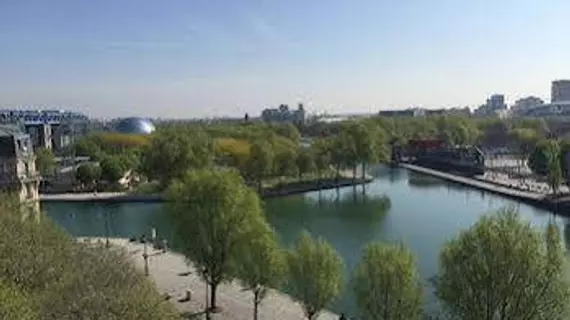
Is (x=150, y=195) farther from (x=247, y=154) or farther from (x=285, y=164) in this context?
(x=285, y=164)

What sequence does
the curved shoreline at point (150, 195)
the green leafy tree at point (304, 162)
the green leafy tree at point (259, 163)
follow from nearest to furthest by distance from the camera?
the curved shoreline at point (150, 195) → the green leafy tree at point (259, 163) → the green leafy tree at point (304, 162)

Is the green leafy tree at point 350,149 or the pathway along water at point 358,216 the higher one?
the green leafy tree at point 350,149

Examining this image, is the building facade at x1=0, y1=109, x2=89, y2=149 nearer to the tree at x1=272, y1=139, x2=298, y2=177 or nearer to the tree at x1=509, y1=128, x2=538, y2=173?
the tree at x1=272, y1=139, x2=298, y2=177

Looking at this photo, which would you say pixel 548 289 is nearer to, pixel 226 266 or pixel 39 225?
pixel 226 266

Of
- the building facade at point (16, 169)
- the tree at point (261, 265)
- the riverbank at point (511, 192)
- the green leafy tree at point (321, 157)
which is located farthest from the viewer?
the green leafy tree at point (321, 157)

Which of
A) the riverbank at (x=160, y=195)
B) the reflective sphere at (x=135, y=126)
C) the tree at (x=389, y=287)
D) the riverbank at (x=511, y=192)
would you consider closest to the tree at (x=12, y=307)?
the tree at (x=389, y=287)

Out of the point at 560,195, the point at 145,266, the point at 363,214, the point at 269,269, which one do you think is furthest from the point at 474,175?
the point at 269,269

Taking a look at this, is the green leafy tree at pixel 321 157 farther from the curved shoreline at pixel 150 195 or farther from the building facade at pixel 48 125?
the building facade at pixel 48 125

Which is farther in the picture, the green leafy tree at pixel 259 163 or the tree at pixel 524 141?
the tree at pixel 524 141
